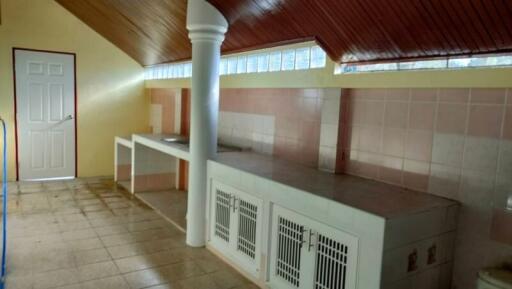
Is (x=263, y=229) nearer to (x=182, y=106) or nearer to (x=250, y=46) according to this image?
(x=250, y=46)

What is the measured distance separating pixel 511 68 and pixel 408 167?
2.87ft

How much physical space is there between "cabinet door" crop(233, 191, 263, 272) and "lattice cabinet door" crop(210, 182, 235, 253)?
0.09 meters

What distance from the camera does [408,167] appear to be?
2666 mm

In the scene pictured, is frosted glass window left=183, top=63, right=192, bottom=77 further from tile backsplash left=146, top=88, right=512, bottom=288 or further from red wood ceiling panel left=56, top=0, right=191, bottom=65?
tile backsplash left=146, top=88, right=512, bottom=288

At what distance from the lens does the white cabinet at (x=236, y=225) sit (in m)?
2.96

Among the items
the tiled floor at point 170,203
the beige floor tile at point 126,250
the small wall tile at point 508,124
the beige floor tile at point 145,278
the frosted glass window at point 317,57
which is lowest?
the beige floor tile at point 145,278

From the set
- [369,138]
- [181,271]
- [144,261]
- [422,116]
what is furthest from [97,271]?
[422,116]

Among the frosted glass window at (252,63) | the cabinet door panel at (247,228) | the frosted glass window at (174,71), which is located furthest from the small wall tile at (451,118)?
the frosted glass window at (174,71)

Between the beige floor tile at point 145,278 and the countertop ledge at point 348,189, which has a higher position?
the countertop ledge at point 348,189

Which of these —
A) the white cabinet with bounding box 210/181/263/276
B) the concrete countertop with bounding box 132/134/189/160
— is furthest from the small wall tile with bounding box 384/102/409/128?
the concrete countertop with bounding box 132/134/189/160

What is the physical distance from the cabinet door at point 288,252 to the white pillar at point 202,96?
1.05m

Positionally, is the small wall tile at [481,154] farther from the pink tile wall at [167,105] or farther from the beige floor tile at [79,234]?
the pink tile wall at [167,105]

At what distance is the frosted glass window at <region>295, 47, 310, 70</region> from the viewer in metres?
3.45

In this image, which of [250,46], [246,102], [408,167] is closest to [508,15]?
[408,167]
